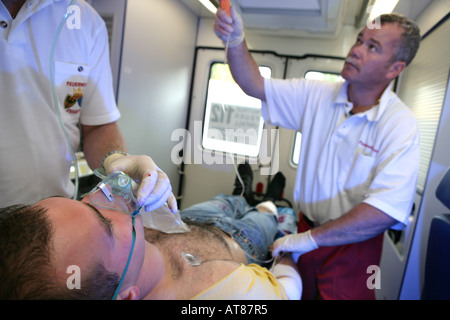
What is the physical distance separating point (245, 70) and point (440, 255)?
150 cm

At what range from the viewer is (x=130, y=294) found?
1015mm

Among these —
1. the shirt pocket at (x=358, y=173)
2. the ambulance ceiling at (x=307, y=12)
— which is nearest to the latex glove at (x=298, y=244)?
the shirt pocket at (x=358, y=173)

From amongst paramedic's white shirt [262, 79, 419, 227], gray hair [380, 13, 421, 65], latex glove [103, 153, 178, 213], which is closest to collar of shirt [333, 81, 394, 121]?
paramedic's white shirt [262, 79, 419, 227]

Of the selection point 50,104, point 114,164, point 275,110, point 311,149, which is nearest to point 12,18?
point 50,104

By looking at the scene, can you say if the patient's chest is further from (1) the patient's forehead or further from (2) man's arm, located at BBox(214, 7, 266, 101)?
(2) man's arm, located at BBox(214, 7, 266, 101)

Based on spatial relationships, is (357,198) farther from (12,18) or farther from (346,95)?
(12,18)

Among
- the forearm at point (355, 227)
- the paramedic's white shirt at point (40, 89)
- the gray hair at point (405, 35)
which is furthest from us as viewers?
the gray hair at point (405, 35)

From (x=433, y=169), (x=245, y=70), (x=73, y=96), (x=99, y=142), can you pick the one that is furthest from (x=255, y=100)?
(x=73, y=96)

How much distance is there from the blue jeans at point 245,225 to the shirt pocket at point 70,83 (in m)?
1.01

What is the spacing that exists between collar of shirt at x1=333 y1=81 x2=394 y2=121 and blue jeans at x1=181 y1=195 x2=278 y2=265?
1.07 meters

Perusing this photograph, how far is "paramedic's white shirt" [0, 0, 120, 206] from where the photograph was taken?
42.2 inches

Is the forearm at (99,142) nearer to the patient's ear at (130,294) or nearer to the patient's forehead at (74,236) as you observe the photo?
the patient's forehead at (74,236)

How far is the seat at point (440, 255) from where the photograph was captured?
4.66ft
